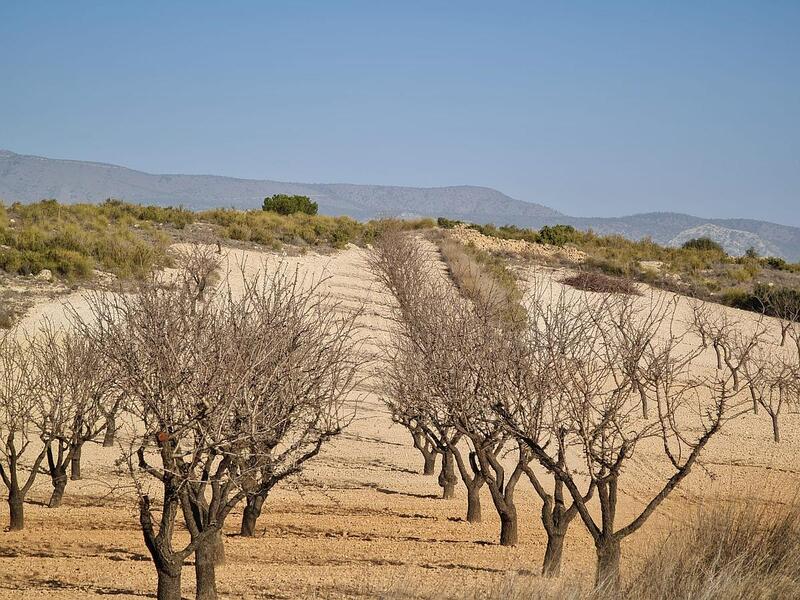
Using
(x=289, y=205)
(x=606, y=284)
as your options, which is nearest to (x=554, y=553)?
(x=606, y=284)

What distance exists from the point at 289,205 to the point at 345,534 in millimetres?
55286

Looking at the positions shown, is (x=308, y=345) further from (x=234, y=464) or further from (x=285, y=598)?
(x=285, y=598)

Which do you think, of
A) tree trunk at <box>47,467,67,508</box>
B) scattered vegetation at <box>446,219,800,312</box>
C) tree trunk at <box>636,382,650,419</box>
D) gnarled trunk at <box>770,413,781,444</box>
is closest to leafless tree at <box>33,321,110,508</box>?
tree trunk at <box>47,467,67,508</box>

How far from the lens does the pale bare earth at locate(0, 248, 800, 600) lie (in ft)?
34.8

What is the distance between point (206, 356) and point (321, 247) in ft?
131

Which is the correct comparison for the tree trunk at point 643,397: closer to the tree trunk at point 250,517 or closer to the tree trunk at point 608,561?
the tree trunk at point 608,561

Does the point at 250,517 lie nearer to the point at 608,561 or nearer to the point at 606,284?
the point at 608,561

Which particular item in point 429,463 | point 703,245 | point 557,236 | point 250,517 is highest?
point 703,245

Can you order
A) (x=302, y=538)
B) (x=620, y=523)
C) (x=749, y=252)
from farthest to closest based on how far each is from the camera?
(x=749, y=252)
(x=620, y=523)
(x=302, y=538)

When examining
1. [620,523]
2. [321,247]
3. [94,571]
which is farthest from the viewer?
[321,247]

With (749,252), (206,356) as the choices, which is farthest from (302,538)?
(749,252)

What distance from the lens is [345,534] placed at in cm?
1373

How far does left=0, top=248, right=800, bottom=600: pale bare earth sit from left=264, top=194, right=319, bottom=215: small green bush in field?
46895mm

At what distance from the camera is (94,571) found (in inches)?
440
